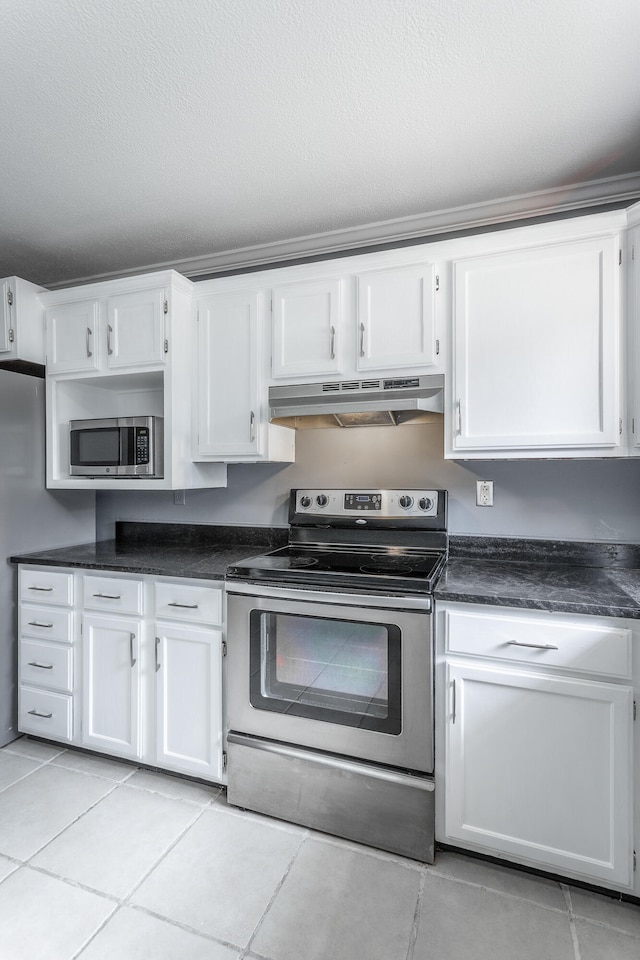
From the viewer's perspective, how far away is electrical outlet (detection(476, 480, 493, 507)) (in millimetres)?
2252

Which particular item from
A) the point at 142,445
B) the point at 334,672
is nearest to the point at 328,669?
the point at 334,672

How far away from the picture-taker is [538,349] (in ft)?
6.18

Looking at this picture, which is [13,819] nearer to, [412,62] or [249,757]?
[249,757]

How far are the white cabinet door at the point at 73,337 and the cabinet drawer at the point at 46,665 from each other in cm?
137

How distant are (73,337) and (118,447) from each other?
0.64 metres

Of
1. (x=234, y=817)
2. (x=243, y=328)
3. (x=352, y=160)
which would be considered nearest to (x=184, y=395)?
(x=243, y=328)

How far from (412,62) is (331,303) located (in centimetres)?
89

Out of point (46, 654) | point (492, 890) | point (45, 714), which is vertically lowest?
point (492, 890)

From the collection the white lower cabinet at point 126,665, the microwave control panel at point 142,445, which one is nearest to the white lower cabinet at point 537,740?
the white lower cabinet at point 126,665

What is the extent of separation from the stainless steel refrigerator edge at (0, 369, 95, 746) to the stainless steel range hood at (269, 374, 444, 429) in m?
1.30

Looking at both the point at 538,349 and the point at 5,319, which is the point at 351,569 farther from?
the point at 5,319

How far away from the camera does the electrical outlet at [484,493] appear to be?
2.25m

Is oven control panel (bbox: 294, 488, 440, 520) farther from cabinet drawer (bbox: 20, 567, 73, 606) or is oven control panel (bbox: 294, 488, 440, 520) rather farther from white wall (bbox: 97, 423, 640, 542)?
cabinet drawer (bbox: 20, 567, 73, 606)

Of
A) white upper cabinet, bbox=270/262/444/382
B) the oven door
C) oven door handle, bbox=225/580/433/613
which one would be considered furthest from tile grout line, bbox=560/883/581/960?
white upper cabinet, bbox=270/262/444/382
